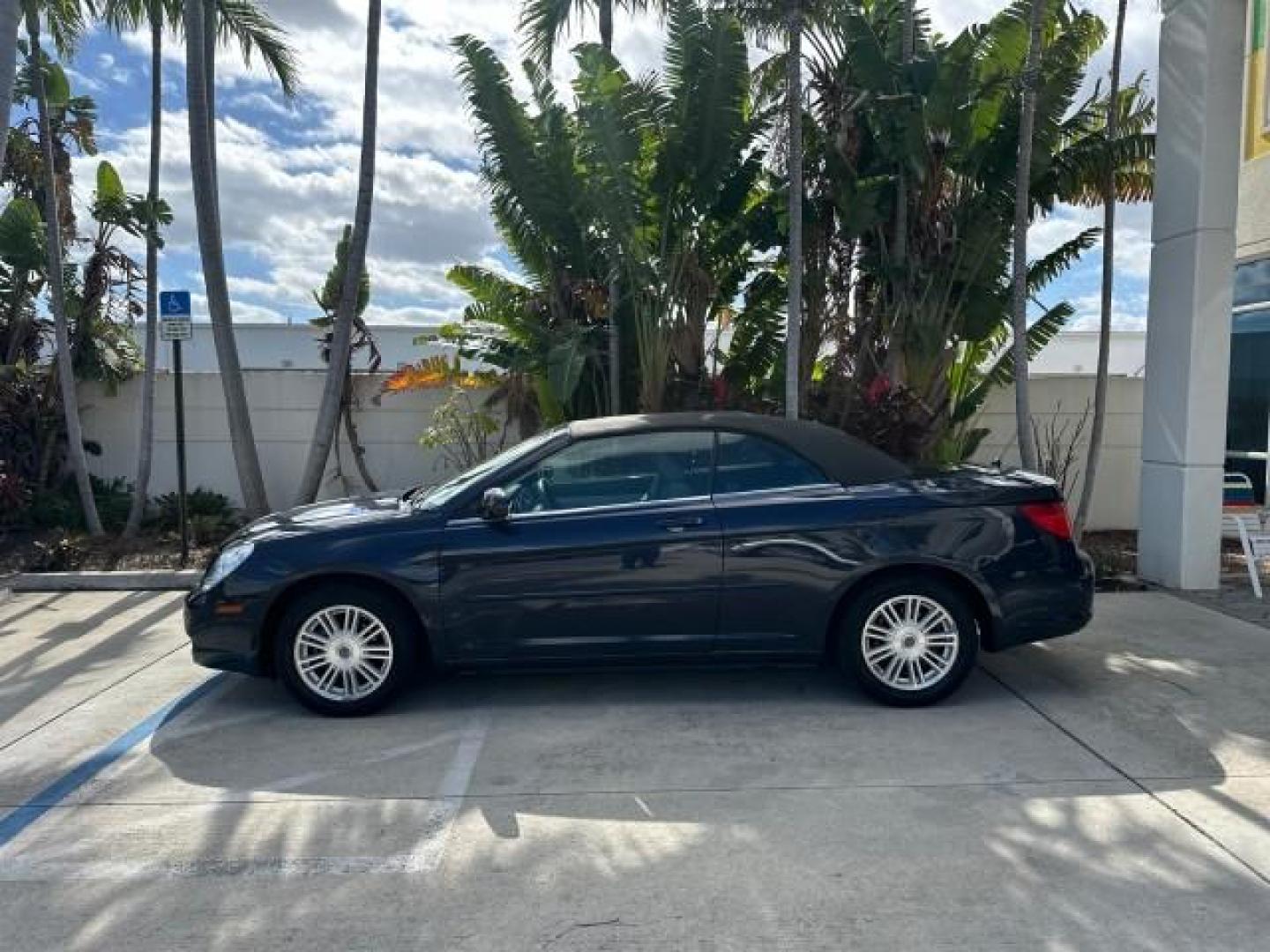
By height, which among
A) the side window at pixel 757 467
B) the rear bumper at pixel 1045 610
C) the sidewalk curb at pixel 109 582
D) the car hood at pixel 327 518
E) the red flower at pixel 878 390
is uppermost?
the red flower at pixel 878 390

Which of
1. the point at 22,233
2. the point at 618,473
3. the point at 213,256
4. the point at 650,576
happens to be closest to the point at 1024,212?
the point at 618,473

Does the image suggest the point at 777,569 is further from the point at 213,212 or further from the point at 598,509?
the point at 213,212

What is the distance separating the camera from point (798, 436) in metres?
5.36

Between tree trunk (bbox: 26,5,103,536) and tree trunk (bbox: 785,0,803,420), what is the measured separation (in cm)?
706

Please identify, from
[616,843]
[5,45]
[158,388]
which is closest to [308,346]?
[158,388]

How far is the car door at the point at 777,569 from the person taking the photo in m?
5.02

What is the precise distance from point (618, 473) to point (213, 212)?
6.23 meters

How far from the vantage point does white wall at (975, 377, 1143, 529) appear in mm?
10555

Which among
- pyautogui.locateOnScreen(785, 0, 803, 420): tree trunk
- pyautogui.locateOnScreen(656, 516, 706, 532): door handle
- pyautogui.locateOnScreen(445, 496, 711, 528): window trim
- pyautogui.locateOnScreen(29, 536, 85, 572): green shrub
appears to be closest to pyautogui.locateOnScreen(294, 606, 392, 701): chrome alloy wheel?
pyautogui.locateOnScreen(445, 496, 711, 528): window trim

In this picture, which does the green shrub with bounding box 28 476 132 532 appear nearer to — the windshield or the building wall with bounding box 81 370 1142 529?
the building wall with bounding box 81 370 1142 529

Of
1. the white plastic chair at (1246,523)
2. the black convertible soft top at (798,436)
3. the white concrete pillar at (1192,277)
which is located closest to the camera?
the black convertible soft top at (798,436)

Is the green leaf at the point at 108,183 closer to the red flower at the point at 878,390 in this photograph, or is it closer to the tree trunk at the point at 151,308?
the tree trunk at the point at 151,308

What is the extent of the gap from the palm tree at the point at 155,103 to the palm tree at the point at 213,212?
10 centimetres

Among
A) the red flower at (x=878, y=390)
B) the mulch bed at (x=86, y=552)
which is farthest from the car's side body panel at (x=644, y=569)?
the mulch bed at (x=86, y=552)
